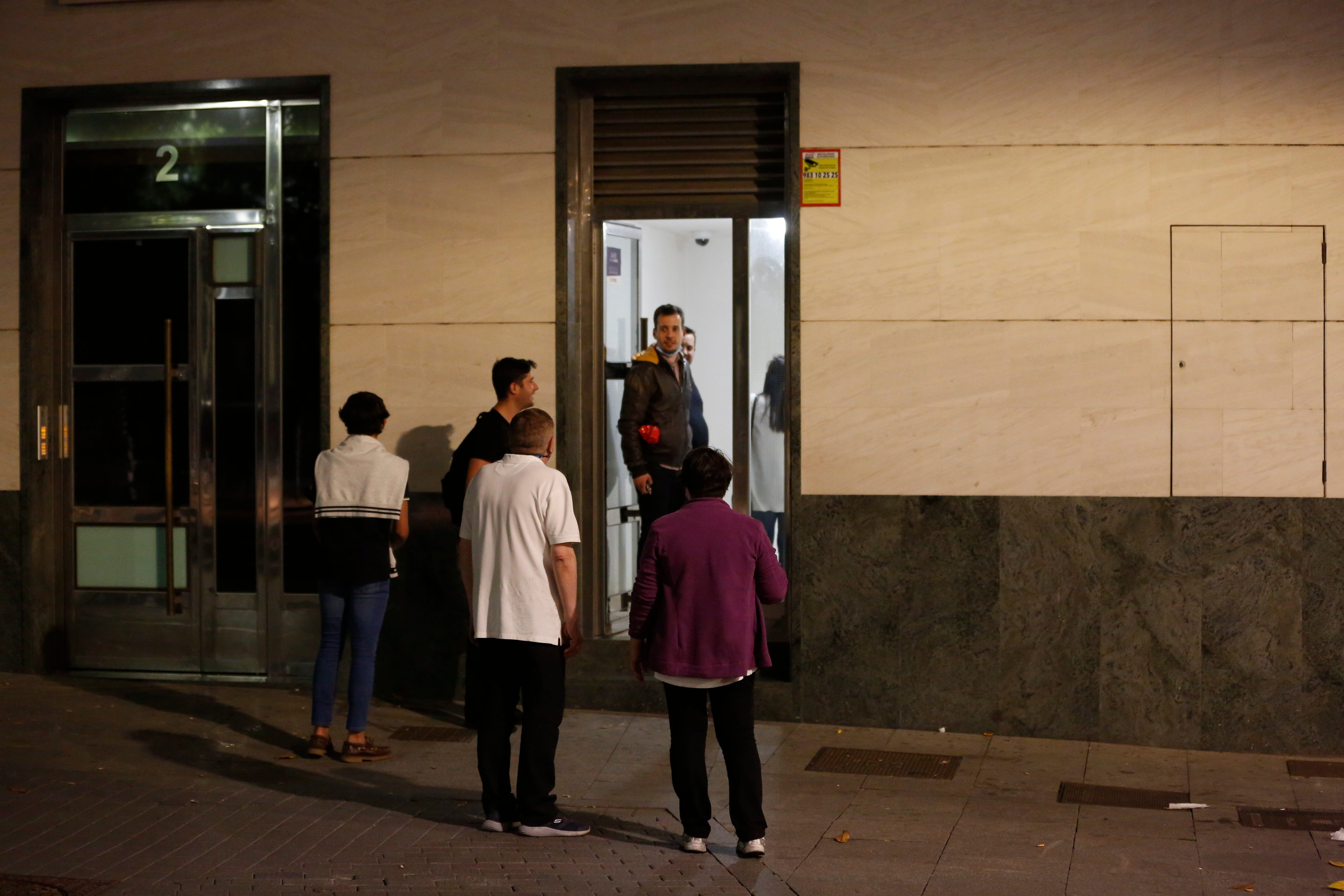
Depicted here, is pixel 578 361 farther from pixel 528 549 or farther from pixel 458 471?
pixel 528 549

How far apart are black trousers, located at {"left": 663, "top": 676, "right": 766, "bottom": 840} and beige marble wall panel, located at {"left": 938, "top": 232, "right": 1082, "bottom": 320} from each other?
10.2 ft

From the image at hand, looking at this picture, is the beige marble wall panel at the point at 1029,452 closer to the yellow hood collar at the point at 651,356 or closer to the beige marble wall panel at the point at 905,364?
the beige marble wall panel at the point at 905,364

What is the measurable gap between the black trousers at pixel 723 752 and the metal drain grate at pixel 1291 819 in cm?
222

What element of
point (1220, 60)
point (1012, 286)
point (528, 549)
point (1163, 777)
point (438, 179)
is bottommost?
point (1163, 777)

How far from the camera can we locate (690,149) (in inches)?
340

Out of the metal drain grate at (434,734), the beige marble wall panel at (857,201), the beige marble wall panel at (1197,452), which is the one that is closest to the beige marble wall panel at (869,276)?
the beige marble wall panel at (857,201)

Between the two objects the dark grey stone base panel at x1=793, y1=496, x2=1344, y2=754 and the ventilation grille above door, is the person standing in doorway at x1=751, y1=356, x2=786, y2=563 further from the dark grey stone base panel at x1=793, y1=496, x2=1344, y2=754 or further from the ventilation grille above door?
the ventilation grille above door

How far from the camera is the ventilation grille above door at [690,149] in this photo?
28.0 ft

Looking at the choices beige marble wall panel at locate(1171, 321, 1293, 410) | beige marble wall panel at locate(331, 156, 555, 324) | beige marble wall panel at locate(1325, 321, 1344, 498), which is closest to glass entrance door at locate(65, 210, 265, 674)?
beige marble wall panel at locate(331, 156, 555, 324)

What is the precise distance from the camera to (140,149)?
9.33 metres

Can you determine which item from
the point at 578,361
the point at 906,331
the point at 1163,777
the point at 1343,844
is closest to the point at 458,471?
the point at 578,361

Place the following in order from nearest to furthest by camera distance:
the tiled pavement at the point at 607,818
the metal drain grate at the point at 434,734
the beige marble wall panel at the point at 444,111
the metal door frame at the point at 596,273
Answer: the tiled pavement at the point at 607,818, the metal drain grate at the point at 434,734, the metal door frame at the point at 596,273, the beige marble wall panel at the point at 444,111

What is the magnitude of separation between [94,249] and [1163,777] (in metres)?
6.96

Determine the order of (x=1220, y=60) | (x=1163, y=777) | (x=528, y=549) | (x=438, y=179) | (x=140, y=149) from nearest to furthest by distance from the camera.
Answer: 1. (x=528, y=549)
2. (x=1163, y=777)
3. (x=1220, y=60)
4. (x=438, y=179)
5. (x=140, y=149)
